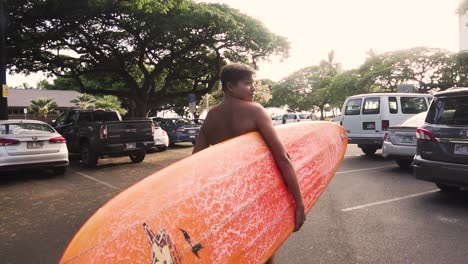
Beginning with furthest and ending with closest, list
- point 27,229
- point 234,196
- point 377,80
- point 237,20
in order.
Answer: point 377,80, point 237,20, point 27,229, point 234,196

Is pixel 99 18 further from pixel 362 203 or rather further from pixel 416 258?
pixel 416 258

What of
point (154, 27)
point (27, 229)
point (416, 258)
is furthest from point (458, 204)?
point (154, 27)

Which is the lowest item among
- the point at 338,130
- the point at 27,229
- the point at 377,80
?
the point at 27,229

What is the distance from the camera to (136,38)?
19.4 meters

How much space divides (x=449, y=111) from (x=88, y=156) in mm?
9441

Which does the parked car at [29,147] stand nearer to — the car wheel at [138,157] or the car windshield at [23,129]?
the car windshield at [23,129]

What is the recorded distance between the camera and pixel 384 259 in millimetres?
3350

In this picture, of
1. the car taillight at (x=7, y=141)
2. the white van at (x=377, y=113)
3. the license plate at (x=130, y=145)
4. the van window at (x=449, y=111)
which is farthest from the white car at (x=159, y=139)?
the van window at (x=449, y=111)

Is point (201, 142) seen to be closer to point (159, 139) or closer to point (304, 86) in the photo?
point (159, 139)

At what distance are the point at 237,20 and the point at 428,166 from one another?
634 inches

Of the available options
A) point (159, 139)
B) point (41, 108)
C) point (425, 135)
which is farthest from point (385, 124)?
point (41, 108)

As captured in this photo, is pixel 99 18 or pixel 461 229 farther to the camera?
pixel 99 18

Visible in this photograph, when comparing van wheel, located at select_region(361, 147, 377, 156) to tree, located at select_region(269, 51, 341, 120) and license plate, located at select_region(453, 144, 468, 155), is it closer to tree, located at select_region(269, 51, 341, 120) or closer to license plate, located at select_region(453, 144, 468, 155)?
license plate, located at select_region(453, 144, 468, 155)

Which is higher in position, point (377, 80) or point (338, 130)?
point (377, 80)
